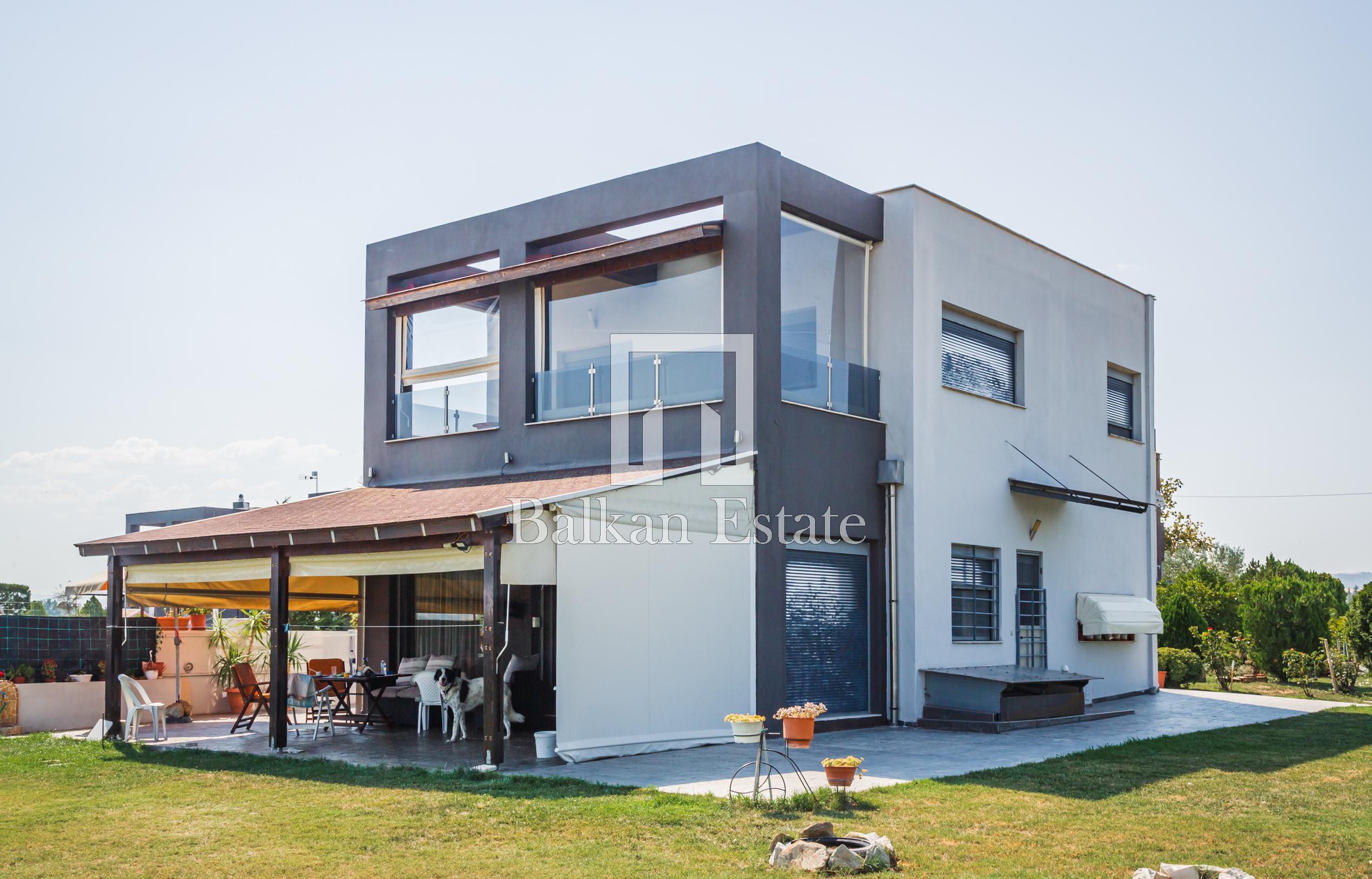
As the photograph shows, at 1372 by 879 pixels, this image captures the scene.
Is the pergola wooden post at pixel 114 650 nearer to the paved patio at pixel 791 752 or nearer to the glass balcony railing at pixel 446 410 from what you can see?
the paved patio at pixel 791 752

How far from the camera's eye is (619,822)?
7.72 m

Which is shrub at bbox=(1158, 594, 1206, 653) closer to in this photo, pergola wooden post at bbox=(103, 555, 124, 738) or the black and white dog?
the black and white dog

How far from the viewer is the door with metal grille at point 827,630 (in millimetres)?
13289

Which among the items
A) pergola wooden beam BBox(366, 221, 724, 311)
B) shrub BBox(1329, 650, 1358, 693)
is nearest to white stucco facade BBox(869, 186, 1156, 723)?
pergola wooden beam BBox(366, 221, 724, 311)

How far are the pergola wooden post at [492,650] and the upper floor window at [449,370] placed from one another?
498cm

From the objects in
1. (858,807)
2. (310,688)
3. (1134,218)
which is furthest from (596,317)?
(858,807)

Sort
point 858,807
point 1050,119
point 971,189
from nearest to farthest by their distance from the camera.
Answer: point 858,807, point 1050,119, point 971,189

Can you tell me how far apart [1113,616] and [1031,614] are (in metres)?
1.91

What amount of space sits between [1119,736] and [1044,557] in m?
4.25

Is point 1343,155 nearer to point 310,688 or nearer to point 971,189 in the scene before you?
point 971,189

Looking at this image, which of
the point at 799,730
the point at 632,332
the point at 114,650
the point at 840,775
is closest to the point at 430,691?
the point at 114,650

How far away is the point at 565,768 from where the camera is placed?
400 inches

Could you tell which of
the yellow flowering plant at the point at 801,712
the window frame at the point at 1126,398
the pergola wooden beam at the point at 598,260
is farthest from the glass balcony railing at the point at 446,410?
the window frame at the point at 1126,398

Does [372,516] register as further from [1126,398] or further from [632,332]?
[1126,398]
